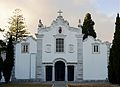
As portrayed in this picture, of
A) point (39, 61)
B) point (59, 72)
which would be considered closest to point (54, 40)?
point (39, 61)

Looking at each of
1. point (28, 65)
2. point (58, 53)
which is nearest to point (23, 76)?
point (28, 65)

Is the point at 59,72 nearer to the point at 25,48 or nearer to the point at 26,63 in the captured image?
the point at 26,63

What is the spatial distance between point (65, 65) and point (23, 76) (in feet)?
20.0

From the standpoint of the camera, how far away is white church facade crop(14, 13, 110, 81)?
57.1 metres

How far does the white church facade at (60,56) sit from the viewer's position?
57094 mm

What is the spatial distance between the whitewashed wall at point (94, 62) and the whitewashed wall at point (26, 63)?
23.7ft

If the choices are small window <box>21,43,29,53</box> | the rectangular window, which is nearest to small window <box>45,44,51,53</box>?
the rectangular window

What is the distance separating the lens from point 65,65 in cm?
5709

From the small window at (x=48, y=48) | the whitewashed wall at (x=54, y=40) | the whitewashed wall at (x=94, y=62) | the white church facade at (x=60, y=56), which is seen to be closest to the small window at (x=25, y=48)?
the white church facade at (x=60, y=56)

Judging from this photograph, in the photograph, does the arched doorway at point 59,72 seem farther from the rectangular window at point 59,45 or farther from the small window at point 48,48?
the small window at point 48,48

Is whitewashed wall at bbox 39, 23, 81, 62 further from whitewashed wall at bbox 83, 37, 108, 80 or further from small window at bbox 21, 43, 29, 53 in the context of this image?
small window at bbox 21, 43, 29, 53

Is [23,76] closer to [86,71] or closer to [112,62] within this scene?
[86,71]

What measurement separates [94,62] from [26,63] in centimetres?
960

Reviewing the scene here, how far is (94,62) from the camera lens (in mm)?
57500
